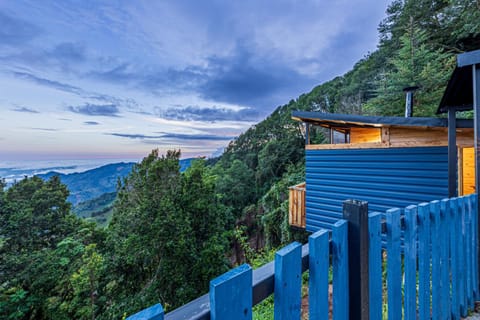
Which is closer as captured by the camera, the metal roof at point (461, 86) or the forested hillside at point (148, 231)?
the metal roof at point (461, 86)

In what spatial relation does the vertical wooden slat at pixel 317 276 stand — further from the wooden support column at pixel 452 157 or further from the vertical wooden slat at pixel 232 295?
the wooden support column at pixel 452 157

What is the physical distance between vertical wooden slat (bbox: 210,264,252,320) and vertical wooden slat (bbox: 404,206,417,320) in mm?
1143

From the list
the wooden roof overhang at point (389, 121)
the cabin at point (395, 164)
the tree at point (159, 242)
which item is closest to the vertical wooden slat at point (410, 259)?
the cabin at point (395, 164)

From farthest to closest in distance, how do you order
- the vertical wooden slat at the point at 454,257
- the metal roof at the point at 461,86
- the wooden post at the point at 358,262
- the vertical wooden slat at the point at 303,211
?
the vertical wooden slat at the point at 303,211
the metal roof at the point at 461,86
the vertical wooden slat at the point at 454,257
the wooden post at the point at 358,262

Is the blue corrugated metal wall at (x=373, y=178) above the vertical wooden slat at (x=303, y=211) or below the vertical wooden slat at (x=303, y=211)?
above

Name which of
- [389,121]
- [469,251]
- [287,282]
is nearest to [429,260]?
[469,251]

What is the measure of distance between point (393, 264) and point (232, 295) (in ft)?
3.47

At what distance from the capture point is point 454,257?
1.67 metres

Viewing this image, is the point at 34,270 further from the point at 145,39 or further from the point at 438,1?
the point at 438,1

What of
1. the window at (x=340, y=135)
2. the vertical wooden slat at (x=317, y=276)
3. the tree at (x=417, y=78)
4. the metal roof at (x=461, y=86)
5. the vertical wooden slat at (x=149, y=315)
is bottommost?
the vertical wooden slat at (x=317, y=276)

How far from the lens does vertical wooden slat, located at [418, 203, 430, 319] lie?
4.62 ft

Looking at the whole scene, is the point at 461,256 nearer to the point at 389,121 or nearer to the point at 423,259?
the point at 423,259

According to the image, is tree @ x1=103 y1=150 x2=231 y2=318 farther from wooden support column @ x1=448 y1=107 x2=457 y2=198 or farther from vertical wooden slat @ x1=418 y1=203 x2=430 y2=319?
vertical wooden slat @ x1=418 y1=203 x2=430 y2=319

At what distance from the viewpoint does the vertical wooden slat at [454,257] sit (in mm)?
1659
